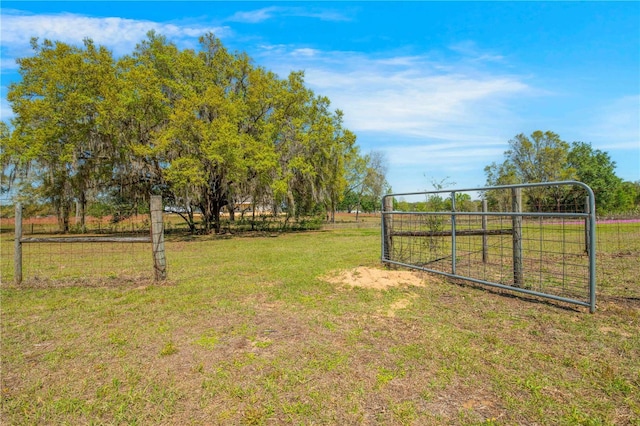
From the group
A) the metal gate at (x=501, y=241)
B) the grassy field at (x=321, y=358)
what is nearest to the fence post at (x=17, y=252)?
the grassy field at (x=321, y=358)

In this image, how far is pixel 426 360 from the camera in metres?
2.92

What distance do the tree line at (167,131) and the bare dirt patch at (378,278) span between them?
9425mm

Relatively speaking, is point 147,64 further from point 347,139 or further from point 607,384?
point 607,384

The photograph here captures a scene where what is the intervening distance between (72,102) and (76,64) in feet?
5.33

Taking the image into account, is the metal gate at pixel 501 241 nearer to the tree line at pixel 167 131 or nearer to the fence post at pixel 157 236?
the fence post at pixel 157 236

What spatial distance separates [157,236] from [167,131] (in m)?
9.59

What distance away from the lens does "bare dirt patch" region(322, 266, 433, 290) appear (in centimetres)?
558

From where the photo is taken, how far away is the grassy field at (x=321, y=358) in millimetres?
2252

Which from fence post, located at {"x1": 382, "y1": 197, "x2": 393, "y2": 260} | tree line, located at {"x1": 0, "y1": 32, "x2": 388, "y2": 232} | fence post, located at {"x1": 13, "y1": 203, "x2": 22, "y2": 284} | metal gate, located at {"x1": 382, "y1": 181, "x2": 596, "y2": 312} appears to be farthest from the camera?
tree line, located at {"x1": 0, "y1": 32, "x2": 388, "y2": 232}

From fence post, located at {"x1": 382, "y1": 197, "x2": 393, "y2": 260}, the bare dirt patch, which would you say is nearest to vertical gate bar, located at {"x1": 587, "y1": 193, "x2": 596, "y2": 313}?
the bare dirt patch

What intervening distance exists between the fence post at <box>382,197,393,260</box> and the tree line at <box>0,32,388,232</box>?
28.6ft

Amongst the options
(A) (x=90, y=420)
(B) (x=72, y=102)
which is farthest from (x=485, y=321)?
(B) (x=72, y=102)

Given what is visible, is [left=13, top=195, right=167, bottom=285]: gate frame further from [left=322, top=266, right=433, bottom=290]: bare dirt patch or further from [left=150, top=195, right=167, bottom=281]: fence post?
[left=322, top=266, right=433, bottom=290]: bare dirt patch

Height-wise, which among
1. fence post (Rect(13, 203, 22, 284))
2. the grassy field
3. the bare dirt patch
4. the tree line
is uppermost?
the tree line
